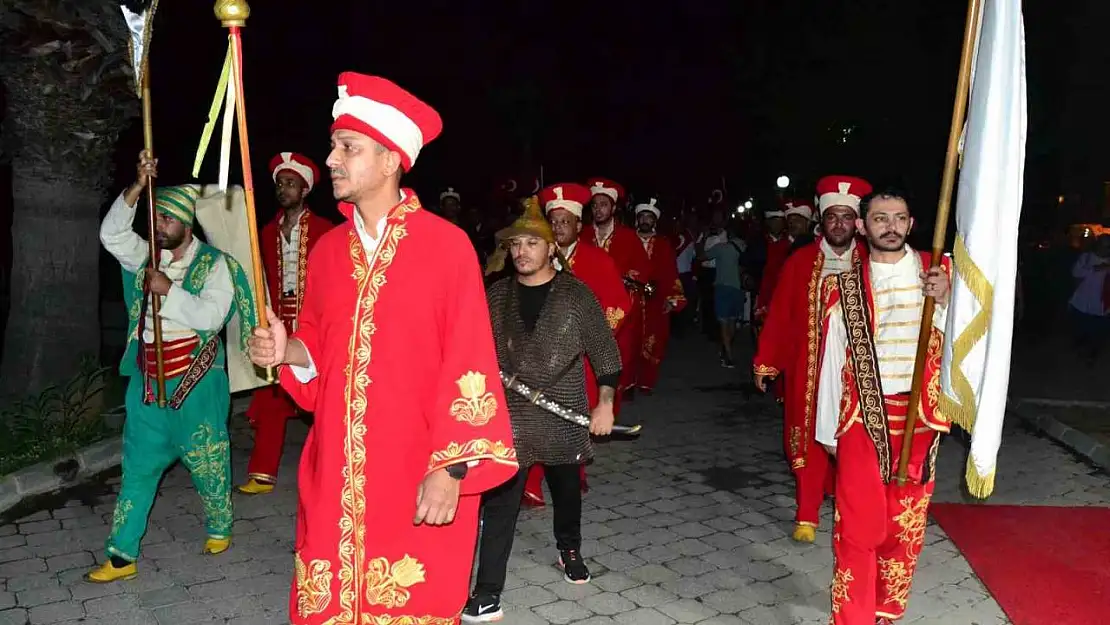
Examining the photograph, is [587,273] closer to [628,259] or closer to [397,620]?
[628,259]

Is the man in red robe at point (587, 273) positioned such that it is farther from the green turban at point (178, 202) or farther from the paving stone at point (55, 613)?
the paving stone at point (55, 613)

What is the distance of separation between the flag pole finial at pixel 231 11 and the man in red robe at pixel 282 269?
4.21 m

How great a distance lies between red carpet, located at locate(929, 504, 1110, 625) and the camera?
526 cm

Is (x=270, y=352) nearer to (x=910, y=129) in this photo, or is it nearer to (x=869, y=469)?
(x=869, y=469)

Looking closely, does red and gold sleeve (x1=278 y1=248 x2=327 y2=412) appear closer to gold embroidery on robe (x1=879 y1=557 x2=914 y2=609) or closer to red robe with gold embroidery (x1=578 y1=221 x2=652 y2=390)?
gold embroidery on robe (x1=879 y1=557 x2=914 y2=609)

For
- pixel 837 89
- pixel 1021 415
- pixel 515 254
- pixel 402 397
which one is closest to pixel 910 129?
pixel 837 89

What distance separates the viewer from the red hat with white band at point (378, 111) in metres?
3.26

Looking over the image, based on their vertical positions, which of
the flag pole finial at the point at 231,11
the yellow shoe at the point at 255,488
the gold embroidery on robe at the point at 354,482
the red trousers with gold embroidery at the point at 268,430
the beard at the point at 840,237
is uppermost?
the flag pole finial at the point at 231,11

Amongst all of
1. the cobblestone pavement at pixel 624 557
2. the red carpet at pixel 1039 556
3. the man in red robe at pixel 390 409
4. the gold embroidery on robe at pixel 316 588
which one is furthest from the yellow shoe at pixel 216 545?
the red carpet at pixel 1039 556

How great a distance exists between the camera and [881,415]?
4.48m

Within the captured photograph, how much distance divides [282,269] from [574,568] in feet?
10.7

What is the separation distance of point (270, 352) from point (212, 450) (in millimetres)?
2570

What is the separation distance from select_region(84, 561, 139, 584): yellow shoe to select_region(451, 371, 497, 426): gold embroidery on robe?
10.1 feet

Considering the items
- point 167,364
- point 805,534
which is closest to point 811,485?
point 805,534
